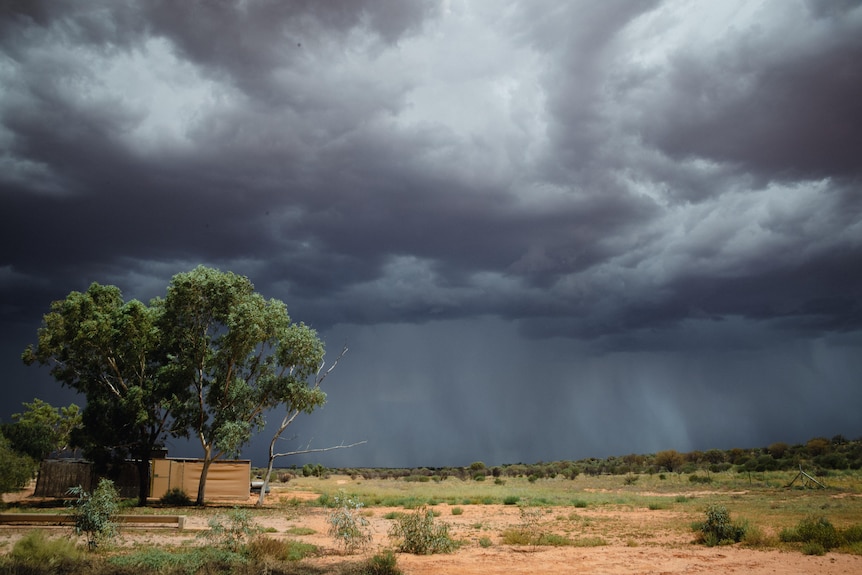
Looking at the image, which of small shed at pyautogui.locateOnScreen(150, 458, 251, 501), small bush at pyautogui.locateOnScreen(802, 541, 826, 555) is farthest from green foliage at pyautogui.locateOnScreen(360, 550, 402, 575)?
small shed at pyautogui.locateOnScreen(150, 458, 251, 501)

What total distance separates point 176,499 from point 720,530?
99.8 ft

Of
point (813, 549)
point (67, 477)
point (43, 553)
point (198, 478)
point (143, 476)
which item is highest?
point (143, 476)

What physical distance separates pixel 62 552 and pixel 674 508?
107 feet

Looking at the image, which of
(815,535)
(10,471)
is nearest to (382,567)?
(815,535)

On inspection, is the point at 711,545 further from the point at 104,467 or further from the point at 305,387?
the point at 104,467

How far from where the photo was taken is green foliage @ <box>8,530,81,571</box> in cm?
1420

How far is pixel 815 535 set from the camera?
20.8 m

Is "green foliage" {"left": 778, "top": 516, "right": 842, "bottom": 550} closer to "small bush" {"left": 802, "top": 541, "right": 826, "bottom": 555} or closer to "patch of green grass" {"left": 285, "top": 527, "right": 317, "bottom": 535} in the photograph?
"small bush" {"left": 802, "top": 541, "right": 826, "bottom": 555}

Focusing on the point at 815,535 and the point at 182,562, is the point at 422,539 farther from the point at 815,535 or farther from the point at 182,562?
the point at 815,535

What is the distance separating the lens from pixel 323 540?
22.3 metres

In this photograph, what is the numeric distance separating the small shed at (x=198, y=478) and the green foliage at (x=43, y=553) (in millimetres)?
27366

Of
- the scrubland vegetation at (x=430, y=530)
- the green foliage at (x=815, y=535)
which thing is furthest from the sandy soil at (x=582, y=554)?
the green foliage at (x=815, y=535)

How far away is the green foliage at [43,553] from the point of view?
1420 centimetres

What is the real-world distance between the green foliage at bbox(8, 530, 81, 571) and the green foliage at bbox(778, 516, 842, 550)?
21.8 metres
